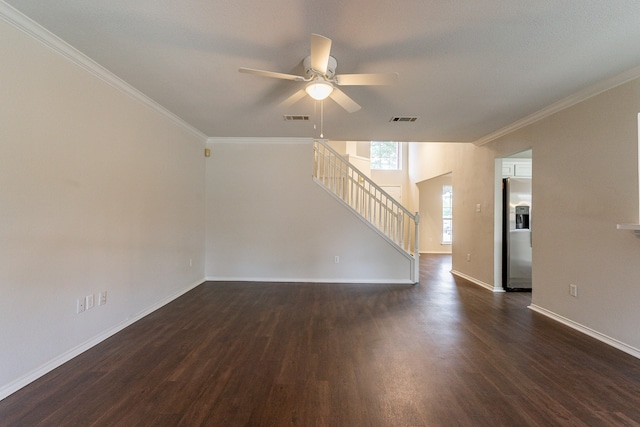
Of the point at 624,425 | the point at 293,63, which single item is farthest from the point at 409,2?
the point at 624,425

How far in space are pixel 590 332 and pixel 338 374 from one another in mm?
2684

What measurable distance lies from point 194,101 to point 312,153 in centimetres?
209

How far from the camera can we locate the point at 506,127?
155 inches

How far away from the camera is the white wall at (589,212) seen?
2.43 meters

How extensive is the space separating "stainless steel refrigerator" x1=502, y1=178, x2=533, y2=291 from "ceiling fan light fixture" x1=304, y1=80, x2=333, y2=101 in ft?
12.1

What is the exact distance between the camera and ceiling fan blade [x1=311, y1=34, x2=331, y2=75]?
167 centimetres

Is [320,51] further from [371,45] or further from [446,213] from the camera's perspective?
[446,213]

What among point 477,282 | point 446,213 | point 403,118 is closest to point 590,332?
point 477,282

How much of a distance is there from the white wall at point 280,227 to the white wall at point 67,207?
4.45ft

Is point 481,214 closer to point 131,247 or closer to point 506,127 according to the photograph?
point 506,127

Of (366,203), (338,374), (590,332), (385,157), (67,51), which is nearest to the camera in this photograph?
(338,374)

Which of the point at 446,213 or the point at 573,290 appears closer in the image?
the point at 573,290

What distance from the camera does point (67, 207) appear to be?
218 centimetres

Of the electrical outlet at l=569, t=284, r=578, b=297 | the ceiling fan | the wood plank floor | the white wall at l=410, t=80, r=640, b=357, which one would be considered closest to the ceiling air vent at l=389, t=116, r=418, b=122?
the ceiling fan
